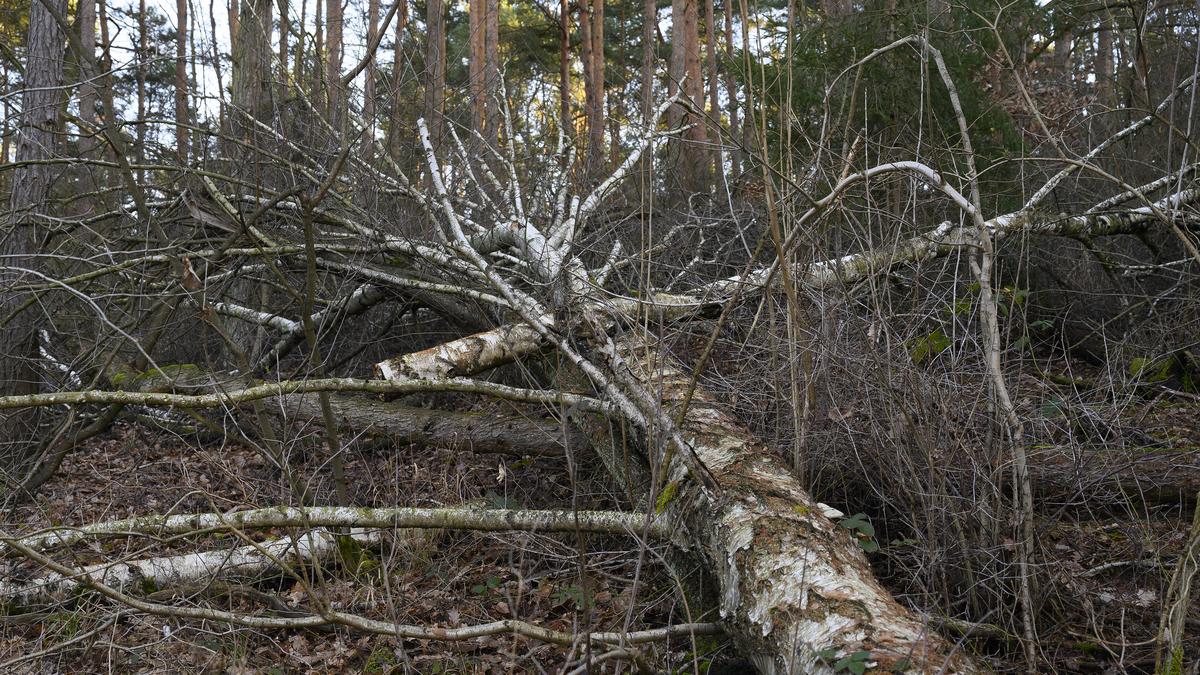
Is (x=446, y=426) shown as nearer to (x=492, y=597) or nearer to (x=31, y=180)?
(x=492, y=597)

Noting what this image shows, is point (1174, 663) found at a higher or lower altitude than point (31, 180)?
lower

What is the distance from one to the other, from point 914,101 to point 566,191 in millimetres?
2475

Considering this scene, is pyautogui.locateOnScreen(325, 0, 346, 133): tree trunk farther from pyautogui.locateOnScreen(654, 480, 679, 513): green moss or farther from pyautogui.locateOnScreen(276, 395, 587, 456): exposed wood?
pyautogui.locateOnScreen(654, 480, 679, 513): green moss

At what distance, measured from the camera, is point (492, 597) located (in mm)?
3480

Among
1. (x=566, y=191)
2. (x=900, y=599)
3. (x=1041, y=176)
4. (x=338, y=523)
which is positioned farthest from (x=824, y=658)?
(x=1041, y=176)

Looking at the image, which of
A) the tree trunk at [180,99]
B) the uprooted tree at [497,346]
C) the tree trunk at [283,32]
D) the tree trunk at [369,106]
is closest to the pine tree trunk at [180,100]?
the tree trunk at [180,99]

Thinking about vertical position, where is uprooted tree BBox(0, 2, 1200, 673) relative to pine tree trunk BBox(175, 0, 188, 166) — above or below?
below

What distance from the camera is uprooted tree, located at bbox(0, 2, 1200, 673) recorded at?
2461mm

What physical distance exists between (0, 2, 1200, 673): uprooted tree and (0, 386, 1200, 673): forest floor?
0.14 meters

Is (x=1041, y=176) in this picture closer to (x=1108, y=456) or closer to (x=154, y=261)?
(x=1108, y=456)

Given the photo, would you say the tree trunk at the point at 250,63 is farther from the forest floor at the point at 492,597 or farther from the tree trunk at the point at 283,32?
the forest floor at the point at 492,597

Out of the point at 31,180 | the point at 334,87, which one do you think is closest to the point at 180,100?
the point at 31,180

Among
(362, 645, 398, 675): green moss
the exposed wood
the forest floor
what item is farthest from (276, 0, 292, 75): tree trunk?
(362, 645, 398, 675): green moss

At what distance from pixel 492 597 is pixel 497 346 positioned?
1447mm
